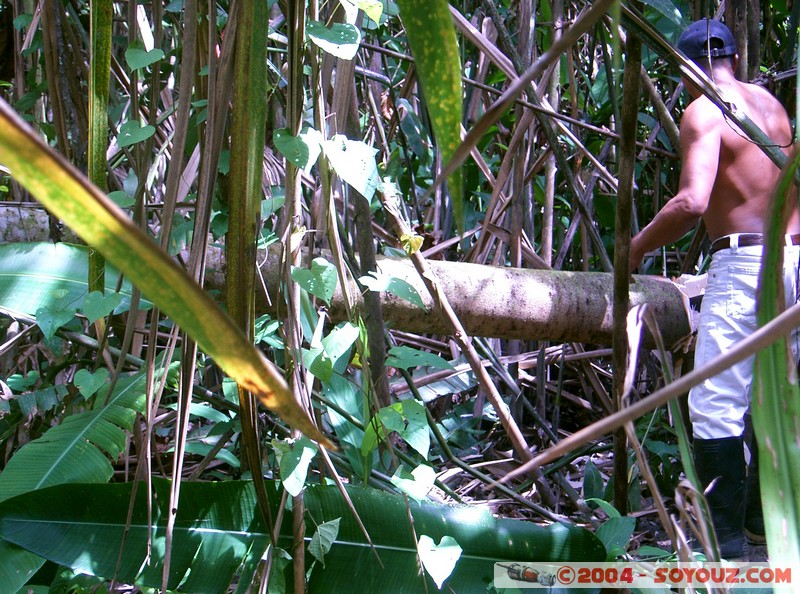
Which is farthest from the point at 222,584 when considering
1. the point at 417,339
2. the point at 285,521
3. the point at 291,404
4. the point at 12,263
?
the point at 417,339

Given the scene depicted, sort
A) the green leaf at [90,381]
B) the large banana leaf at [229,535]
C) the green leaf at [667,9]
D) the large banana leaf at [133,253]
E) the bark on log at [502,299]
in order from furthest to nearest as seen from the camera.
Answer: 1. the bark on log at [502,299]
2. the green leaf at [667,9]
3. the green leaf at [90,381]
4. the large banana leaf at [229,535]
5. the large banana leaf at [133,253]

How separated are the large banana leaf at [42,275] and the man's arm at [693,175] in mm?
1553

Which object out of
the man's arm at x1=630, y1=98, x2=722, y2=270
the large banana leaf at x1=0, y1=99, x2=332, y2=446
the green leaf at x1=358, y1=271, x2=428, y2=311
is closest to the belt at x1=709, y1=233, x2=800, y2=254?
the man's arm at x1=630, y1=98, x2=722, y2=270

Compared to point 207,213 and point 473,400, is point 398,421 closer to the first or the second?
point 207,213

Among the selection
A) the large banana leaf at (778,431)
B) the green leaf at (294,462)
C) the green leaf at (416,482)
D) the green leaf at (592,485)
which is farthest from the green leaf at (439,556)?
the green leaf at (592,485)

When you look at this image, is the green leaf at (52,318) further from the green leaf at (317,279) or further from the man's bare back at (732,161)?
the man's bare back at (732,161)

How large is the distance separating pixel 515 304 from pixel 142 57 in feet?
3.89

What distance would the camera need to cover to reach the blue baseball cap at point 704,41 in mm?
2377

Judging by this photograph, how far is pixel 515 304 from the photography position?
2.00 m

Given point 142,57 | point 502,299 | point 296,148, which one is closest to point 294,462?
point 296,148

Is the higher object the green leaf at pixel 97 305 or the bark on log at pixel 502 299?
the green leaf at pixel 97 305

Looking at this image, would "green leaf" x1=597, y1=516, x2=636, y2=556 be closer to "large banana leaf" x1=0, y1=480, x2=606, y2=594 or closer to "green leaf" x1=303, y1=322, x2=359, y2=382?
"large banana leaf" x1=0, y1=480, x2=606, y2=594

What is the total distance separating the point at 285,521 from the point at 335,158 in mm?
625

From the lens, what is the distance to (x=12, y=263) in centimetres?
156
